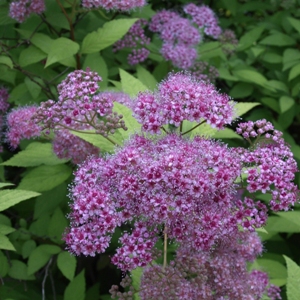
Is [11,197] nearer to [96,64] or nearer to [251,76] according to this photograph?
[96,64]

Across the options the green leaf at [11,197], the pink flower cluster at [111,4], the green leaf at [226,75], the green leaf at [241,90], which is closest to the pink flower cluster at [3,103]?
the pink flower cluster at [111,4]

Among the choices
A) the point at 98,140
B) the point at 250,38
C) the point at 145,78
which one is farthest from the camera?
the point at 250,38

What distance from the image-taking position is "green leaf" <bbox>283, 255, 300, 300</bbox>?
2062 mm

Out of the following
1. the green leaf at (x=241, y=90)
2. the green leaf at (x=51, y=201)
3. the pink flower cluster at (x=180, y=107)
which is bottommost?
the green leaf at (x=51, y=201)

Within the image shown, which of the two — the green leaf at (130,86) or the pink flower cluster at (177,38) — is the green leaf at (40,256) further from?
the pink flower cluster at (177,38)

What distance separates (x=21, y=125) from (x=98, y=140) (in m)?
0.56

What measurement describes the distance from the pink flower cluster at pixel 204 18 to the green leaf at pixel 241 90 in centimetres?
43

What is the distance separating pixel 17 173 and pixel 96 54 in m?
0.97

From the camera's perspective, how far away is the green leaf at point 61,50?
2738 millimetres

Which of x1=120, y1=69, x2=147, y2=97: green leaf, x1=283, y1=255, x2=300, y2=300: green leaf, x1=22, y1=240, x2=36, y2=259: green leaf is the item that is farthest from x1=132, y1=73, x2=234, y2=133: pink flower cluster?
x1=22, y1=240, x2=36, y2=259: green leaf

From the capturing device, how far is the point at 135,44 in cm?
347

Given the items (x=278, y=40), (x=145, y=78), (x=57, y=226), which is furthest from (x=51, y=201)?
(x=278, y=40)

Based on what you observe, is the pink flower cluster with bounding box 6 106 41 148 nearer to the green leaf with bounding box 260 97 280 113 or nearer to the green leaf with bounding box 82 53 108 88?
the green leaf with bounding box 82 53 108 88

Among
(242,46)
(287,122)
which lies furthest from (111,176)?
(242,46)
